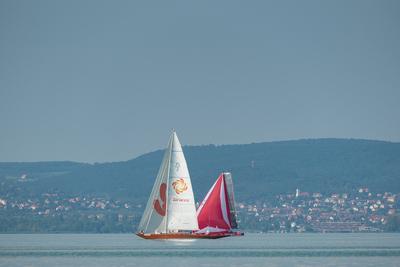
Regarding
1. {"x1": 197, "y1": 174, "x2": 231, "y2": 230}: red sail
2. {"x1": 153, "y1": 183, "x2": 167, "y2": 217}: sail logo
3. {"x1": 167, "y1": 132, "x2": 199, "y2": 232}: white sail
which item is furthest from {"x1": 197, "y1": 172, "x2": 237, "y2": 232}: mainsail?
{"x1": 153, "y1": 183, "x2": 167, "y2": 217}: sail logo

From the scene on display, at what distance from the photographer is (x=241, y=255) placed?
130250 mm

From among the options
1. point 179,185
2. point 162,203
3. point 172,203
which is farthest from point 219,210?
point 179,185

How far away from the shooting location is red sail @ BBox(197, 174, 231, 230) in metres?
153

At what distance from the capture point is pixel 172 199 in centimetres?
14175

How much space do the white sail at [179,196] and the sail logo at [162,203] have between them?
2.34ft

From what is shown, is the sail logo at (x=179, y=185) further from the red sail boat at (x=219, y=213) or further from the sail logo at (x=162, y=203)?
the red sail boat at (x=219, y=213)

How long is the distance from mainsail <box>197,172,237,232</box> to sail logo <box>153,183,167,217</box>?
9.71 metres

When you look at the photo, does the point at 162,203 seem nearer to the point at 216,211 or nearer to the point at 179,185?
the point at 179,185

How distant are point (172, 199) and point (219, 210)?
41.9ft

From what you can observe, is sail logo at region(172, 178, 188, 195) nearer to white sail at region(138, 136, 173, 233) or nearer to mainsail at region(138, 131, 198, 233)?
mainsail at region(138, 131, 198, 233)

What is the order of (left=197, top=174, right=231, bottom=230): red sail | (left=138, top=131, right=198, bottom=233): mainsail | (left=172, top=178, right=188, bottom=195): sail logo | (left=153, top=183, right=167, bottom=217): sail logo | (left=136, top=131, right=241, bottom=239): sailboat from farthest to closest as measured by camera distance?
1. (left=197, top=174, right=231, bottom=230): red sail
2. (left=153, top=183, right=167, bottom=217): sail logo
3. (left=172, top=178, right=188, bottom=195): sail logo
4. (left=136, top=131, right=241, bottom=239): sailboat
5. (left=138, top=131, right=198, bottom=233): mainsail
